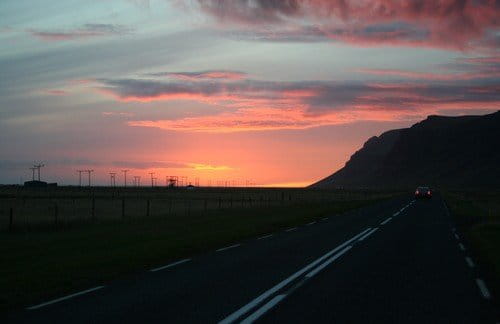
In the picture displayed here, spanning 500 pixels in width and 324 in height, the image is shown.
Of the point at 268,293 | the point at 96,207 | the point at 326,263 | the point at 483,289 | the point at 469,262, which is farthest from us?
the point at 96,207

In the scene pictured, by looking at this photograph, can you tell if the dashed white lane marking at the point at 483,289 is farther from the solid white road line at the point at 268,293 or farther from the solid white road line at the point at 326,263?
the solid white road line at the point at 268,293

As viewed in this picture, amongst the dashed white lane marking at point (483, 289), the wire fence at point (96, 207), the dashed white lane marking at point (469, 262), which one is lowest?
the dashed white lane marking at point (483, 289)

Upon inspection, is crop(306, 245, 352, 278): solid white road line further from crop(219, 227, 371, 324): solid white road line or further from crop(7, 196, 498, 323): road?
crop(219, 227, 371, 324): solid white road line

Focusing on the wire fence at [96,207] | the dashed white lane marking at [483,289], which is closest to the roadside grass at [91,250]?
the wire fence at [96,207]

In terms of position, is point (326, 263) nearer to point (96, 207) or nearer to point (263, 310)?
point (263, 310)

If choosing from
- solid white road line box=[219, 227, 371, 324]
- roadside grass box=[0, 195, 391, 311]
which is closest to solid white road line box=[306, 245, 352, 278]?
solid white road line box=[219, 227, 371, 324]

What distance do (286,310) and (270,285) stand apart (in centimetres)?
274

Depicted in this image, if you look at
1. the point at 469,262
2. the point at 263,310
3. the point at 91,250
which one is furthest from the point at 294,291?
the point at 91,250

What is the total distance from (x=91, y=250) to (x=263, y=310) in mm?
11166

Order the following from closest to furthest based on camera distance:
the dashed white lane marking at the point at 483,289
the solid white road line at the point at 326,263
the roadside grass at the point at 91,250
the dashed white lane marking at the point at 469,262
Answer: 1. the dashed white lane marking at the point at 483,289
2. the roadside grass at the point at 91,250
3. the solid white road line at the point at 326,263
4. the dashed white lane marking at the point at 469,262

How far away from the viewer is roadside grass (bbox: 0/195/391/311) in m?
13.9

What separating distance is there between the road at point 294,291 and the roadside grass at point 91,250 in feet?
2.21

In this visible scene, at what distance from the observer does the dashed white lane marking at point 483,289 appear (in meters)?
12.7

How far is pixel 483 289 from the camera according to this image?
43.9 ft
